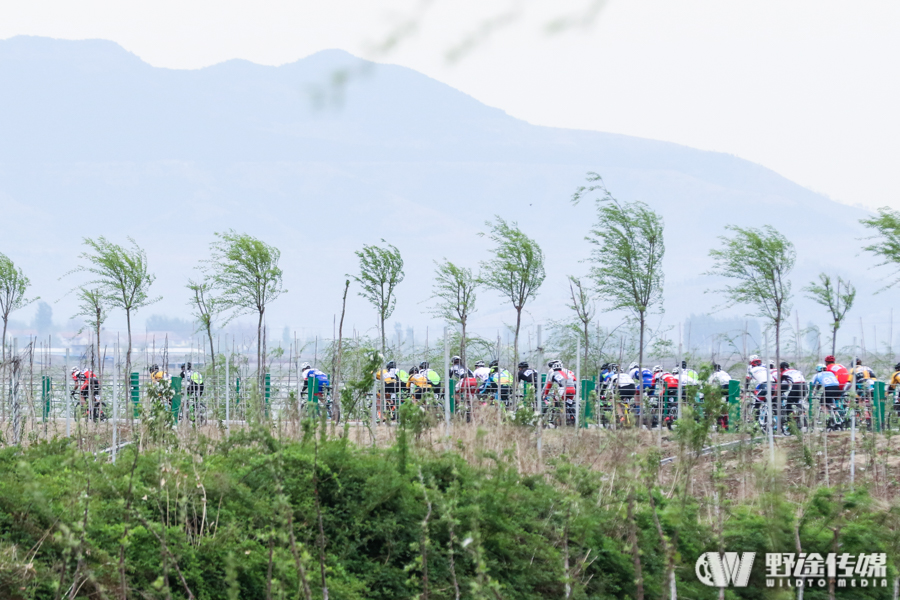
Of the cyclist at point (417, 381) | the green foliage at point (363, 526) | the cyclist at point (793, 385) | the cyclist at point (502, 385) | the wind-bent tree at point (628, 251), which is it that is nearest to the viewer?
the green foliage at point (363, 526)

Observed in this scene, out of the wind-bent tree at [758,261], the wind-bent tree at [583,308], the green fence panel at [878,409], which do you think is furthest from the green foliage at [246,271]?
the green fence panel at [878,409]

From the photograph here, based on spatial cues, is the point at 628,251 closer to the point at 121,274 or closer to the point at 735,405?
the point at 735,405

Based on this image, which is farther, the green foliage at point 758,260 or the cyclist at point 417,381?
the green foliage at point 758,260

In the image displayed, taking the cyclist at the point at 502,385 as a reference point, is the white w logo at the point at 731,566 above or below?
below

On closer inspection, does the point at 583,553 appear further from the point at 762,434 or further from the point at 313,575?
the point at 762,434

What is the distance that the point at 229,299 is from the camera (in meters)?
21.1

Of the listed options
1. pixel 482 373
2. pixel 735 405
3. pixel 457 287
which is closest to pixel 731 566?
pixel 735 405

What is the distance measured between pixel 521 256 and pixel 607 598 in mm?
14948

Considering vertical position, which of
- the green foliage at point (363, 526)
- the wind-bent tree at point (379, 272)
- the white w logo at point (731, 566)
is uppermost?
the wind-bent tree at point (379, 272)

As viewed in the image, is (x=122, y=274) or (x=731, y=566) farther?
(x=122, y=274)

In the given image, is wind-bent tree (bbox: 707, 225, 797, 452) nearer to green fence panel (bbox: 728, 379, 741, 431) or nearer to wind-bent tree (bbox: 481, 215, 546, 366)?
wind-bent tree (bbox: 481, 215, 546, 366)

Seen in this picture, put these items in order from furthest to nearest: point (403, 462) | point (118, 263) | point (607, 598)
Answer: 1. point (118, 263)
2. point (403, 462)
3. point (607, 598)

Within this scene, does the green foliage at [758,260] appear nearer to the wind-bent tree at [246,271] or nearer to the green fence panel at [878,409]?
the green fence panel at [878,409]

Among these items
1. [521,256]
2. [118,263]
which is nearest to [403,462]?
[521,256]
